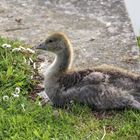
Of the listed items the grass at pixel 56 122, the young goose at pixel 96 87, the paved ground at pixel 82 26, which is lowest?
the grass at pixel 56 122

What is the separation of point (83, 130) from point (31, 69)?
3.77 ft

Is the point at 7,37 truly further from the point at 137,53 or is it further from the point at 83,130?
the point at 83,130

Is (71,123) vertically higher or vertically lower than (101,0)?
lower

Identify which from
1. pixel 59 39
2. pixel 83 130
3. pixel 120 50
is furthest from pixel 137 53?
pixel 83 130

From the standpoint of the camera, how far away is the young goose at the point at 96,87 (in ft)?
18.0

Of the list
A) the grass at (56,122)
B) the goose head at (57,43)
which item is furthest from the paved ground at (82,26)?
the grass at (56,122)

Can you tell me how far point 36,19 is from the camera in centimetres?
733

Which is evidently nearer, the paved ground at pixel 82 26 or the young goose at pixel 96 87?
the young goose at pixel 96 87

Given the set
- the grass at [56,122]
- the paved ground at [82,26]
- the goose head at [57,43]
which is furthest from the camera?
the paved ground at [82,26]

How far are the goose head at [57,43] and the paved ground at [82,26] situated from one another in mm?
632

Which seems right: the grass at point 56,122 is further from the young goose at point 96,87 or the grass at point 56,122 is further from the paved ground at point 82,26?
the paved ground at point 82,26

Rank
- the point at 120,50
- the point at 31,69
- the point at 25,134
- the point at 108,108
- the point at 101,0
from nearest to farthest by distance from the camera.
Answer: the point at 25,134, the point at 108,108, the point at 31,69, the point at 120,50, the point at 101,0

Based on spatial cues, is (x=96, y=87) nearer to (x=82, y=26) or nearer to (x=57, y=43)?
(x=57, y=43)

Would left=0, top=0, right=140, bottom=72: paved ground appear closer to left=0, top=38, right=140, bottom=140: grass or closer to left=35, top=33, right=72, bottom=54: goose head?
left=35, top=33, right=72, bottom=54: goose head
